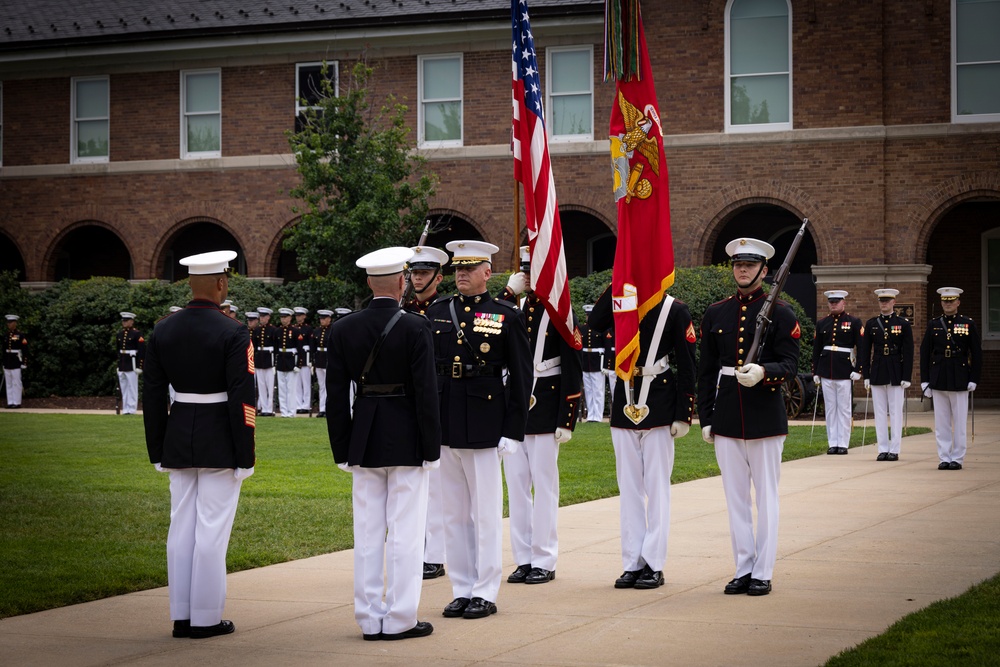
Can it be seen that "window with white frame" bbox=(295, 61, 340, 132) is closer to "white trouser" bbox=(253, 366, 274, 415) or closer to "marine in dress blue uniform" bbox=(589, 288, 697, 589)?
"white trouser" bbox=(253, 366, 274, 415)

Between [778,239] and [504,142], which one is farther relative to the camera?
[778,239]

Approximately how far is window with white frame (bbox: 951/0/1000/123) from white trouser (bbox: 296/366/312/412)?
14379mm

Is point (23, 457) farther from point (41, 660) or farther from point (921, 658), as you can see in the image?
point (921, 658)

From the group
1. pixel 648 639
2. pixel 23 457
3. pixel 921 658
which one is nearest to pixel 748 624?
pixel 648 639

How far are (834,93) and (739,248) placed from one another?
19.8 meters

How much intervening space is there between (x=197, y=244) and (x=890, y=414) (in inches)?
858

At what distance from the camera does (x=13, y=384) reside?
2919cm

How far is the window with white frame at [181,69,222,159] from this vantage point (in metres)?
31.2

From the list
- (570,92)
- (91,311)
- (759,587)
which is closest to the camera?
(759,587)

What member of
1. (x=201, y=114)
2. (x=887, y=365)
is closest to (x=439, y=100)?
(x=201, y=114)

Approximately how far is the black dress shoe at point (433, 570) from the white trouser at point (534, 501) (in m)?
0.57

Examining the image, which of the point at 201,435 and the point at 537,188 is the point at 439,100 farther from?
the point at 201,435

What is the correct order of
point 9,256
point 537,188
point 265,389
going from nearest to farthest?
point 537,188 < point 265,389 < point 9,256

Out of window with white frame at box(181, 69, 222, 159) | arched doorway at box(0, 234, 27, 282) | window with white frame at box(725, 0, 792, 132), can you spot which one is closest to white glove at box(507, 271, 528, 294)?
window with white frame at box(725, 0, 792, 132)
